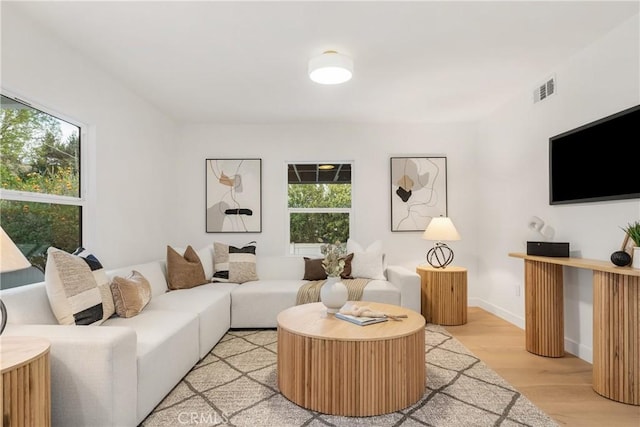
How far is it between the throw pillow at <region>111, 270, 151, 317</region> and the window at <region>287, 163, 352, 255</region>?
8.14ft

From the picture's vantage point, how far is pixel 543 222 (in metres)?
3.36

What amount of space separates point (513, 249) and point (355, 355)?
2769mm

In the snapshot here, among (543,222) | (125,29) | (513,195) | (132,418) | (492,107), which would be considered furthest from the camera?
(492,107)

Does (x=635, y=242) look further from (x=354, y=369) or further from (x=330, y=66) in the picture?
(x=330, y=66)

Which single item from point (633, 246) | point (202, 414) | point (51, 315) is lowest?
point (202, 414)

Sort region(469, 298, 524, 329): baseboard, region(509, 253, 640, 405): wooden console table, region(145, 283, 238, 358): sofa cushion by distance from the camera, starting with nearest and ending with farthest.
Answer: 1. region(509, 253, 640, 405): wooden console table
2. region(145, 283, 238, 358): sofa cushion
3. region(469, 298, 524, 329): baseboard

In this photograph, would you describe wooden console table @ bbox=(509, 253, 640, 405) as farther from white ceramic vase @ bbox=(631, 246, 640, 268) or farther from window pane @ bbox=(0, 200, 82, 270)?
window pane @ bbox=(0, 200, 82, 270)

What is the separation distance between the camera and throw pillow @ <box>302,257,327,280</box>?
432 cm

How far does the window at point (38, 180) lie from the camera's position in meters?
2.42

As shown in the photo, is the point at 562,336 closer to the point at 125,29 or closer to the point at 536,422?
the point at 536,422

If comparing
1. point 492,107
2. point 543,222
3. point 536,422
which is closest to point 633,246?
point 543,222

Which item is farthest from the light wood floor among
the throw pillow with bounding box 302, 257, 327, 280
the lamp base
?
the throw pillow with bounding box 302, 257, 327, 280

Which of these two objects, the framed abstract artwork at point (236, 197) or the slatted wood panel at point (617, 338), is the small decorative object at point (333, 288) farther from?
the framed abstract artwork at point (236, 197)

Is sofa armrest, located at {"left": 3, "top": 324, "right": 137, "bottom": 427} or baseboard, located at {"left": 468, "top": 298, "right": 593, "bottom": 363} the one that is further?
baseboard, located at {"left": 468, "top": 298, "right": 593, "bottom": 363}
